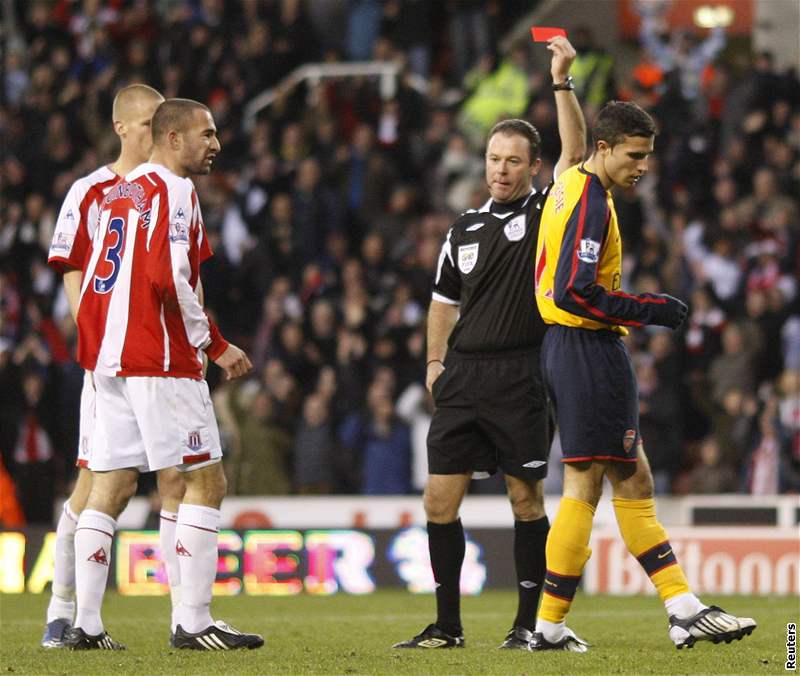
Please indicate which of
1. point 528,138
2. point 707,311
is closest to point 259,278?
point 707,311

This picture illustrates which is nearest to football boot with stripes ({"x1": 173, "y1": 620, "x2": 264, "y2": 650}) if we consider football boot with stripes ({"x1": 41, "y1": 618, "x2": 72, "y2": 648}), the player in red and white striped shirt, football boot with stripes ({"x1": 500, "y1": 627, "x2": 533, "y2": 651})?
the player in red and white striped shirt

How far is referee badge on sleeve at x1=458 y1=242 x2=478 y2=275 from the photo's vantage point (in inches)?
302

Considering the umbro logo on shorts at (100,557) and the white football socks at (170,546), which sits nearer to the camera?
the umbro logo on shorts at (100,557)

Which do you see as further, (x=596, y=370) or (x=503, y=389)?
(x=503, y=389)

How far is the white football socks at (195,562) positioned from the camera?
285 inches

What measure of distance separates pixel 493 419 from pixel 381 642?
122 cm

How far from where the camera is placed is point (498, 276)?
25.0 ft

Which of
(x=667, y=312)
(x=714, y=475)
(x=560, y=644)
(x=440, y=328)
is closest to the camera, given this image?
(x=667, y=312)

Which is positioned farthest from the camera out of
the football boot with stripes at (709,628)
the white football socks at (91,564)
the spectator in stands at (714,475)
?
the spectator in stands at (714,475)

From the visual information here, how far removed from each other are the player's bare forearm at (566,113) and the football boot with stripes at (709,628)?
194cm

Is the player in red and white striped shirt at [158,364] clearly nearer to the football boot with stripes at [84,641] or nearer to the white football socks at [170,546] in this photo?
the football boot with stripes at [84,641]

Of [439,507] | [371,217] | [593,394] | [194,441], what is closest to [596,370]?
[593,394]

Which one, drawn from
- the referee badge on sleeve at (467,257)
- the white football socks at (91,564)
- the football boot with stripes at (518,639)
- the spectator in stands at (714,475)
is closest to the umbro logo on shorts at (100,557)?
the white football socks at (91,564)

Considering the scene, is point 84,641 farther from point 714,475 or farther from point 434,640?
point 714,475
